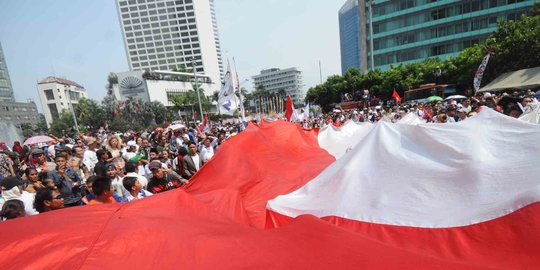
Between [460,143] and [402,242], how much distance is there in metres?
1.34

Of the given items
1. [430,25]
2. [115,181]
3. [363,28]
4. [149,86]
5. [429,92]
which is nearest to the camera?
[115,181]

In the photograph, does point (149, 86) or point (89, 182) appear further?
point (149, 86)

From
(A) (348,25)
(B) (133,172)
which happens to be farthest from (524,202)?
(A) (348,25)

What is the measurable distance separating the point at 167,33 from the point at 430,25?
10864cm

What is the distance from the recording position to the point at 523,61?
21.8 meters

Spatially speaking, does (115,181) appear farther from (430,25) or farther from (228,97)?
(430,25)

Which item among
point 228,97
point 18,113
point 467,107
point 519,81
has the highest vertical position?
point 18,113

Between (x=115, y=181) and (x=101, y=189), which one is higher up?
(x=101, y=189)

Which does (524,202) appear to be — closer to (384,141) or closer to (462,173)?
(462,173)

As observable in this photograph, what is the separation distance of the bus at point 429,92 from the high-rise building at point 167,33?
102086 millimetres

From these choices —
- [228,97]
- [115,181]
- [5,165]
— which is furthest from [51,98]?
[115,181]

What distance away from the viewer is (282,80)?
17088cm

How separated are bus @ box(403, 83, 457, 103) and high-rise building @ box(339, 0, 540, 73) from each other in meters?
21.2

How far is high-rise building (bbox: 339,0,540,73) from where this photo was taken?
142 feet
